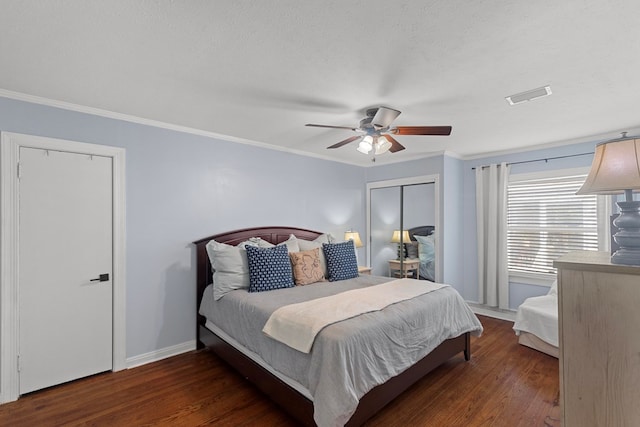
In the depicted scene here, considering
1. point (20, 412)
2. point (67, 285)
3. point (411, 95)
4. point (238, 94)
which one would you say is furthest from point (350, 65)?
point (20, 412)

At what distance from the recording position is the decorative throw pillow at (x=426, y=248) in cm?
466

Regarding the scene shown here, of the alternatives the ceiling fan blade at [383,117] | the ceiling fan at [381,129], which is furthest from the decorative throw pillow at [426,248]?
the ceiling fan blade at [383,117]

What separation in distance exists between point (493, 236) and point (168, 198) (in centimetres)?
430

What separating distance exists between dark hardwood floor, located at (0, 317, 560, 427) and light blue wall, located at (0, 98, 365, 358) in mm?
475

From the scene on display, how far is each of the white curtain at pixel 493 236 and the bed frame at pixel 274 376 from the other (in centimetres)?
167

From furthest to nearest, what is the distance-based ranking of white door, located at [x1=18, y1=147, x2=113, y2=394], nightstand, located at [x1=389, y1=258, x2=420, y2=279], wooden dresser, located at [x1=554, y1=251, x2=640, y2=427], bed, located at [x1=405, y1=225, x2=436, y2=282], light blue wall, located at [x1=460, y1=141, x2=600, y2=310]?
nightstand, located at [x1=389, y1=258, x2=420, y2=279] < bed, located at [x1=405, y1=225, x2=436, y2=282] < light blue wall, located at [x1=460, y1=141, x2=600, y2=310] < white door, located at [x1=18, y1=147, x2=113, y2=394] < wooden dresser, located at [x1=554, y1=251, x2=640, y2=427]

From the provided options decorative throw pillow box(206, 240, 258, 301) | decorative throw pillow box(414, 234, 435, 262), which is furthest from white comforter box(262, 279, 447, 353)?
decorative throw pillow box(414, 234, 435, 262)

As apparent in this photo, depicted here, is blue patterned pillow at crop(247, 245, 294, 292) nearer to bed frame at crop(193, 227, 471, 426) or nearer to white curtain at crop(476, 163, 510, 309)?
bed frame at crop(193, 227, 471, 426)

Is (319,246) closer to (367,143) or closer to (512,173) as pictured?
(367,143)

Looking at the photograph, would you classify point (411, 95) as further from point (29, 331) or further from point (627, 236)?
point (29, 331)

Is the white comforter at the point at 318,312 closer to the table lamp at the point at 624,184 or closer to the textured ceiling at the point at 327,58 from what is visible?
the table lamp at the point at 624,184

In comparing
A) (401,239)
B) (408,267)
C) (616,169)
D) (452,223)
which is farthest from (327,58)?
(408,267)

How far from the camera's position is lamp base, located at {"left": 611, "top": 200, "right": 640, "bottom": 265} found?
3.80 ft

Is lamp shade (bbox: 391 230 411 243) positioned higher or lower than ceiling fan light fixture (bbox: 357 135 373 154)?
lower
